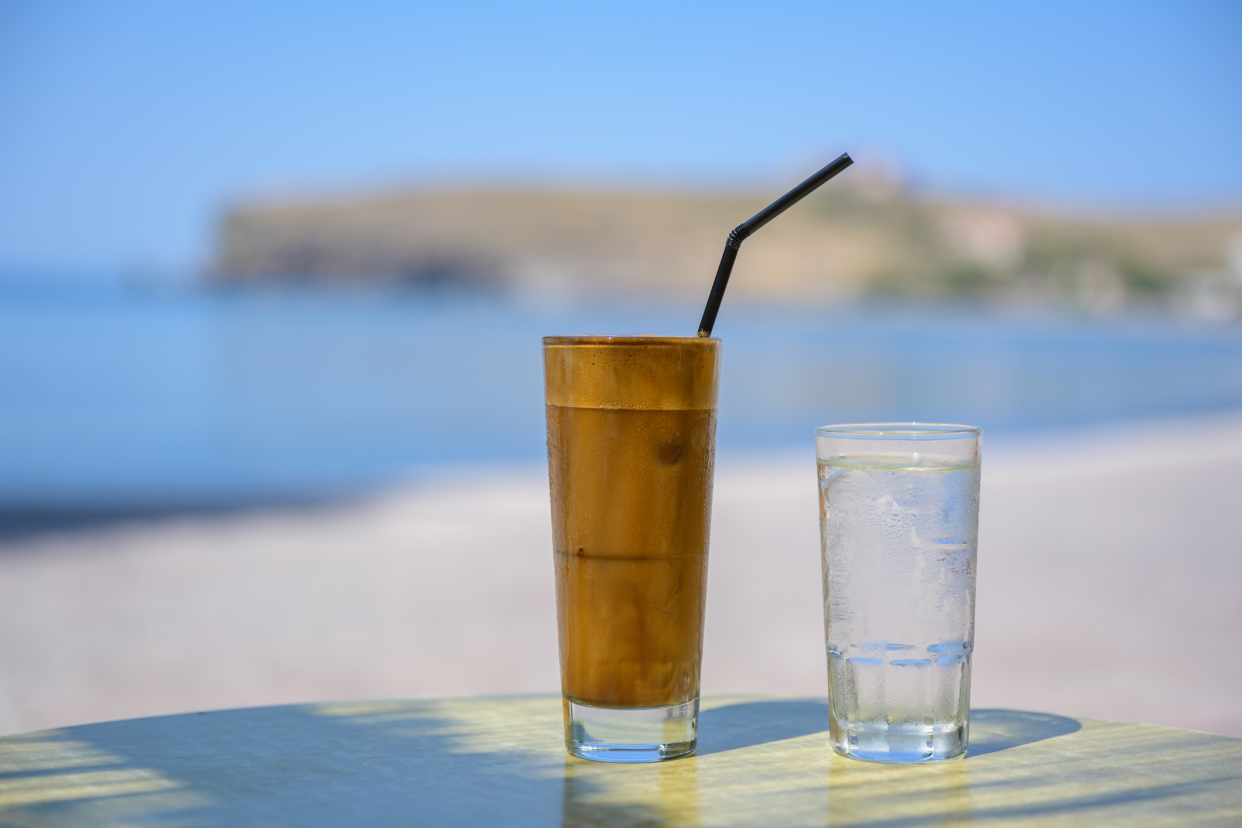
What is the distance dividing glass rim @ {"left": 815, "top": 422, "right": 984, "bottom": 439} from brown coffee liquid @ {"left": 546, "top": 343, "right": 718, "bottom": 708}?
0.25 feet

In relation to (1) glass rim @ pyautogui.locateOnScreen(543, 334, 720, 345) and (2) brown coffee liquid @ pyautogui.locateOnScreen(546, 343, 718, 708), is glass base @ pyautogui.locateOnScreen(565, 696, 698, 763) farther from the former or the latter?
(1) glass rim @ pyautogui.locateOnScreen(543, 334, 720, 345)

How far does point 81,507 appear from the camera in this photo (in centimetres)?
599

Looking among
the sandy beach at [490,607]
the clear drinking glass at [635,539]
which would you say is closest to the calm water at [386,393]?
the sandy beach at [490,607]

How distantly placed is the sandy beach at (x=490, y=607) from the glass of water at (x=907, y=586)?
112 centimetres

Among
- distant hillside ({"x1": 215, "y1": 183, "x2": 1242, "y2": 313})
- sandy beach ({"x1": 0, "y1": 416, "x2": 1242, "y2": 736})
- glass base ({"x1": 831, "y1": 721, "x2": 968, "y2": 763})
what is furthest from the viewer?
distant hillside ({"x1": 215, "y1": 183, "x2": 1242, "y2": 313})

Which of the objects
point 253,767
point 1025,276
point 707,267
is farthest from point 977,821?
point 1025,276

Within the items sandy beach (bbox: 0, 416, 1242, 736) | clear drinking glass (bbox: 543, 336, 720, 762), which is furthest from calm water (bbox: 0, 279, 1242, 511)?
clear drinking glass (bbox: 543, 336, 720, 762)

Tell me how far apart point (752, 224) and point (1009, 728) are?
35 centimetres

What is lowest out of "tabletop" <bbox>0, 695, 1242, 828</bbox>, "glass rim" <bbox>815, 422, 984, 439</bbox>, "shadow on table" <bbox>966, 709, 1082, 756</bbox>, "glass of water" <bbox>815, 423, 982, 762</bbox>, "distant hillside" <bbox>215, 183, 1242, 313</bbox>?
"shadow on table" <bbox>966, 709, 1082, 756</bbox>

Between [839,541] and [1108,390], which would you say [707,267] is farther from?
[839,541]

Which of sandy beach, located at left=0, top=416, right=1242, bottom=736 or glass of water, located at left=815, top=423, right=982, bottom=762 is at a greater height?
glass of water, located at left=815, top=423, right=982, bottom=762

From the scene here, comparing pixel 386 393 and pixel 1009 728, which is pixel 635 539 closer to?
pixel 1009 728

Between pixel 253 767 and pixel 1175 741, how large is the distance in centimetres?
51

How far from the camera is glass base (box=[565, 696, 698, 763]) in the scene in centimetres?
64
